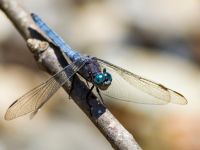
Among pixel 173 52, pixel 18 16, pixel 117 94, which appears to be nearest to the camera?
pixel 18 16

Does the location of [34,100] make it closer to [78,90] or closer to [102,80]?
[102,80]

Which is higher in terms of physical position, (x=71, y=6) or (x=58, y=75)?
(x=71, y=6)

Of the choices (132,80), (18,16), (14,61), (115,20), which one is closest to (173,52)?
(115,20)

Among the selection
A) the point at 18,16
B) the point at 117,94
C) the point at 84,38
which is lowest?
the point at 117,94

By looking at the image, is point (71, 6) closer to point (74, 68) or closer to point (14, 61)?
point (14, 61)

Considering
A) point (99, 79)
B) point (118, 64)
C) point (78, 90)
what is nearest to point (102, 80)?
point (99, 79)

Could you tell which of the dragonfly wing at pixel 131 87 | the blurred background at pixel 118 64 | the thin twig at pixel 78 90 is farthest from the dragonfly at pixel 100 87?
the blurred background at pixel 118 64

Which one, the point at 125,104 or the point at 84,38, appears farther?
the point at 84,38

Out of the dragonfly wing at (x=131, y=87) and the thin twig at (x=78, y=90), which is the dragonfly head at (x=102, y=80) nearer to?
the dragonfly wing at (x=131, y=87)
